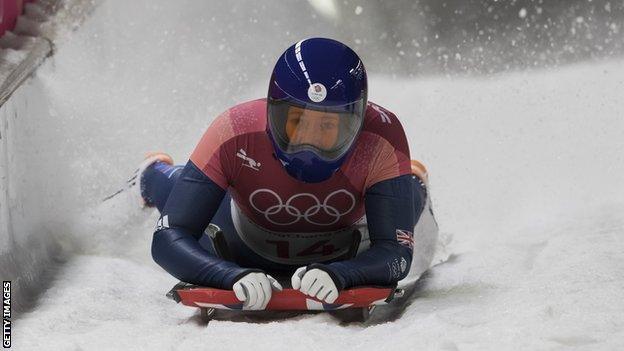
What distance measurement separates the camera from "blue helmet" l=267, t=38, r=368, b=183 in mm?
3318

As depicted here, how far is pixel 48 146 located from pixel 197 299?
173 centimetres

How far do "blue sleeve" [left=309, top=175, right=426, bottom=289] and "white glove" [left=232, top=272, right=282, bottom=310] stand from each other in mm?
303

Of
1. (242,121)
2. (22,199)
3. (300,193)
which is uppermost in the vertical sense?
(242,121)

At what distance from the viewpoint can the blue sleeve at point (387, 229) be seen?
3400mm

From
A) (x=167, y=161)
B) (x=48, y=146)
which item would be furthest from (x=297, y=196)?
(x=48, y=146)

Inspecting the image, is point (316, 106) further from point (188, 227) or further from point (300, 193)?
point (188, 227)

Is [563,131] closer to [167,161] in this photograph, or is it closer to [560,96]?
[560,96]

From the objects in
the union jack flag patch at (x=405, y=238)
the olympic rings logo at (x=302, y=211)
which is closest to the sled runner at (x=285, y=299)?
the union jack flag patch at (x=405, y=238)

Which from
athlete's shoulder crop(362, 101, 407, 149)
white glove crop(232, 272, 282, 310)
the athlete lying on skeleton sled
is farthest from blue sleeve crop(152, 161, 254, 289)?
athlete's shoulder crop(362, 101, 407, 149)

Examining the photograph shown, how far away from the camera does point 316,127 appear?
11.0 feet

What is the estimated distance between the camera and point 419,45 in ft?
27.5

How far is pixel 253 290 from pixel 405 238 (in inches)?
25.7

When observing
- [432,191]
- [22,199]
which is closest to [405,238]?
[22,199]

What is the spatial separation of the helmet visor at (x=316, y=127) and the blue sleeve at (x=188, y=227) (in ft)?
1.02
